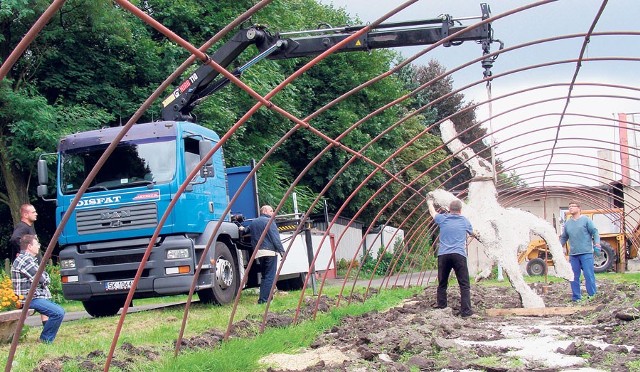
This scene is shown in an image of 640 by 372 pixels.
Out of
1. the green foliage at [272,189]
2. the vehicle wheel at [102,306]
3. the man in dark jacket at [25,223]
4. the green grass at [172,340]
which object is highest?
the green foliage at [272,189]

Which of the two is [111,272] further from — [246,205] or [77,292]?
[246,205]

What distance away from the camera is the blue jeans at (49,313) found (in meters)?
8.29

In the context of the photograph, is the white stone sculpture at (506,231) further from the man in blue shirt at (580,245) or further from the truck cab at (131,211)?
the truck cab at (131,211)

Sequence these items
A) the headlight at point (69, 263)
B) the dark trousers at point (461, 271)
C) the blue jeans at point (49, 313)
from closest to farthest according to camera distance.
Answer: the blue jeans at point (49, 313), the dark trousers at point (461, 271), the headlight at point (69, 263)

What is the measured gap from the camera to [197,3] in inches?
853

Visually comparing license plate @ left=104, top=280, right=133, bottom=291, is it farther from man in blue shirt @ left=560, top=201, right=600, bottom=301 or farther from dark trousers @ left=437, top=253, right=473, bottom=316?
man in blue shirt @ left=560, top=201, right=600, bottom=301

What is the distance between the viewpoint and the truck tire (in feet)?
40.1

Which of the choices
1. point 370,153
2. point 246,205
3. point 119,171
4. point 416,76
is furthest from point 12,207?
point 416,76

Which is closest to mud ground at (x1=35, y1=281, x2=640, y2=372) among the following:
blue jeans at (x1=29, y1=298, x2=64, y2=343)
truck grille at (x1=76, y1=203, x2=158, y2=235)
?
blue jeans at (x1=29, y1=298, x2=64, y2=343)

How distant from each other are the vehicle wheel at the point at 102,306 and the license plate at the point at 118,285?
105 cm

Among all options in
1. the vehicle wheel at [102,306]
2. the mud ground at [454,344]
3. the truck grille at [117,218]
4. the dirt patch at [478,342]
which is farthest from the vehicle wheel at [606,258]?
the truck grille at [117,218]

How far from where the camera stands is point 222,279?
→ 1254cm

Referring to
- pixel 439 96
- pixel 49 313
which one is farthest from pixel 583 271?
pixel 439 96

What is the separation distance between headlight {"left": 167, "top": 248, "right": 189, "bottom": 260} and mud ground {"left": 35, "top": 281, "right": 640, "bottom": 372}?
1718 mm
